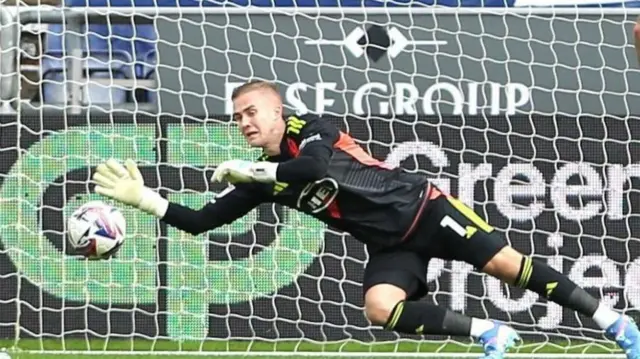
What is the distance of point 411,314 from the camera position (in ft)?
21.3

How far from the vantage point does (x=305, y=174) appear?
257 inches

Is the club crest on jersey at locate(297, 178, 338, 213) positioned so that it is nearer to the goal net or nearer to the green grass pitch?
the green grass pitch

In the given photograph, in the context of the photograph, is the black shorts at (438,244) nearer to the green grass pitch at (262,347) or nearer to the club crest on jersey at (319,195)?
the club crest on jersey at (319,195)

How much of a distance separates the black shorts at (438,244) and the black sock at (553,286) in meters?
0.16

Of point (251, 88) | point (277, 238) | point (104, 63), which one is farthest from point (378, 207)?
point (104, 63)

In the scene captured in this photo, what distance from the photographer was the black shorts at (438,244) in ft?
22.3

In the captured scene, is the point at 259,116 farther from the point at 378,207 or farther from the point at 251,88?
the point at 378,207

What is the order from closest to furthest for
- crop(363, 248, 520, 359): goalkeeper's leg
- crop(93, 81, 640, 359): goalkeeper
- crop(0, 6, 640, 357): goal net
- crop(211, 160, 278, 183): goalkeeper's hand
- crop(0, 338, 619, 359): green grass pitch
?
crop(363, 248, 520, 359): goalkeeper's leg → crop(211, 160, 278, 183): goalkeeper's hand → crop(93, 81, 640, 359): goalkeeper → crop(0, 338, 619, 359): green grass pitch → crop(0, 6, 640, 357): goal net


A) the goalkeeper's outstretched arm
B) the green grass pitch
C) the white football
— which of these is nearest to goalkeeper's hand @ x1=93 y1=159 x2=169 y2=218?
the goalkeeper's outstretched arm

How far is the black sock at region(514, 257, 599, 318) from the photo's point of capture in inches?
271

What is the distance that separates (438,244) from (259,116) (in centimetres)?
97

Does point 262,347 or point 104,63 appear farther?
point 104,63

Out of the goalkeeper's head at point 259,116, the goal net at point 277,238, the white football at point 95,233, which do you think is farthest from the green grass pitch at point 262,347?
the goalkeeper's head at point 259,116

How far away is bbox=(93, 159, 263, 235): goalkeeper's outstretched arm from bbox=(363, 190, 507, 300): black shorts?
67 cm
